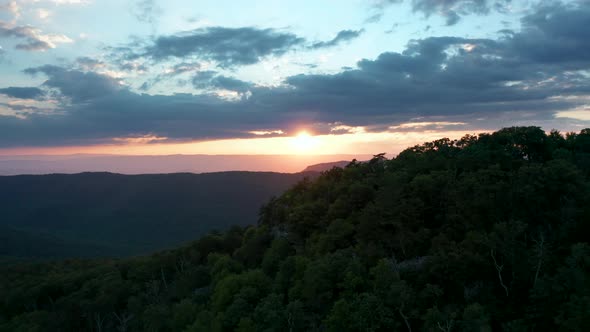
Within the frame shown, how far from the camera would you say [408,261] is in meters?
44.8

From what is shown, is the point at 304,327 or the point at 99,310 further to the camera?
the point at 99,310

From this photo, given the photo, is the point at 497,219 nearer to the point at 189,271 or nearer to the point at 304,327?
the point at 304,327

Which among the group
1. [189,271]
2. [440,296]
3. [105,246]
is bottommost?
[105,246]

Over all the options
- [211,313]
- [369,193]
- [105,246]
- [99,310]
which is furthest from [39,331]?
[105,246]

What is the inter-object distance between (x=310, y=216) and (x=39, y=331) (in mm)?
40062

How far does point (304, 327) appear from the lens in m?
42.0

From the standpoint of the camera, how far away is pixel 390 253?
4862 cm

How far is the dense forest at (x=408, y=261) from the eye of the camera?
1399 inches

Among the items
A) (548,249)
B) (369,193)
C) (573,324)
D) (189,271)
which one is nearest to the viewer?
(573,324)

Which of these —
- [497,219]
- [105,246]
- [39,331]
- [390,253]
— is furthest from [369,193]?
[105,246]

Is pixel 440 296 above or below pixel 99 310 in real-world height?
above

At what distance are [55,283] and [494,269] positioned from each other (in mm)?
78886

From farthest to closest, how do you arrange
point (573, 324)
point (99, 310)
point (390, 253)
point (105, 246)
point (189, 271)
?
1. point (105, 246)
2. point (189, 271)
3. point (99, 310)
4. point (390, 253)
5. point (573, 324)

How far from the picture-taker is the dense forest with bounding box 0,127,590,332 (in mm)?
35531
